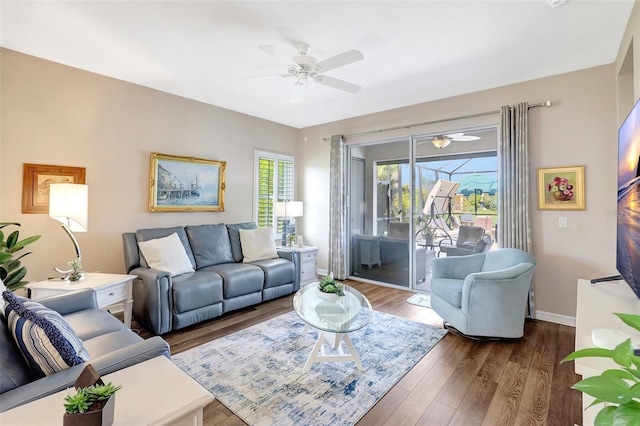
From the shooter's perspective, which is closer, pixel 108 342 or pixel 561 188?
pixel 108 342

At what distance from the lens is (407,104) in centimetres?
439

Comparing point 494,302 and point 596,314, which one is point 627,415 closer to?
point 596,314

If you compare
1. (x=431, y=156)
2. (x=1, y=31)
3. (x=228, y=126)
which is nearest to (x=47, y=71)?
(x=1, y=31)

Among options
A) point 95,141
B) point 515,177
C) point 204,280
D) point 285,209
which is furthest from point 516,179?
point 95,141

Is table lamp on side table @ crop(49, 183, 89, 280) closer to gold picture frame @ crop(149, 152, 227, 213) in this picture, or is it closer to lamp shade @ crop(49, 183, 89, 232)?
lamp shade @ crop(49, 183, 89, 232)

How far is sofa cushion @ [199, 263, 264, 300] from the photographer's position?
342cm

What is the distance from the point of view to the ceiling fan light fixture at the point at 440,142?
420 centimetres

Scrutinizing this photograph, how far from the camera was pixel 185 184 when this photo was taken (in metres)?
4.11

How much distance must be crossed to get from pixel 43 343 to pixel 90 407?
2.03ft

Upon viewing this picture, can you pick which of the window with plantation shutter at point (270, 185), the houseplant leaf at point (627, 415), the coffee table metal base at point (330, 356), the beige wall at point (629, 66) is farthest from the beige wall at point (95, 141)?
the beige wall at point (629, 66)

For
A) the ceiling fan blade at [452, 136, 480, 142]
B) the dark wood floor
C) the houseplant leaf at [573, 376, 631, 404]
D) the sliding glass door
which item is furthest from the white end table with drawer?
the ceiling fan blade at [452, 136, 480, 142]

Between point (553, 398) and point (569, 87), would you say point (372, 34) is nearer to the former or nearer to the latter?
point (569, 87)

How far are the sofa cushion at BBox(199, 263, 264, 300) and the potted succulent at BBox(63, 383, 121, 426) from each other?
8.50ft

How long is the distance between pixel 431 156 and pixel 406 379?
3.13 m
